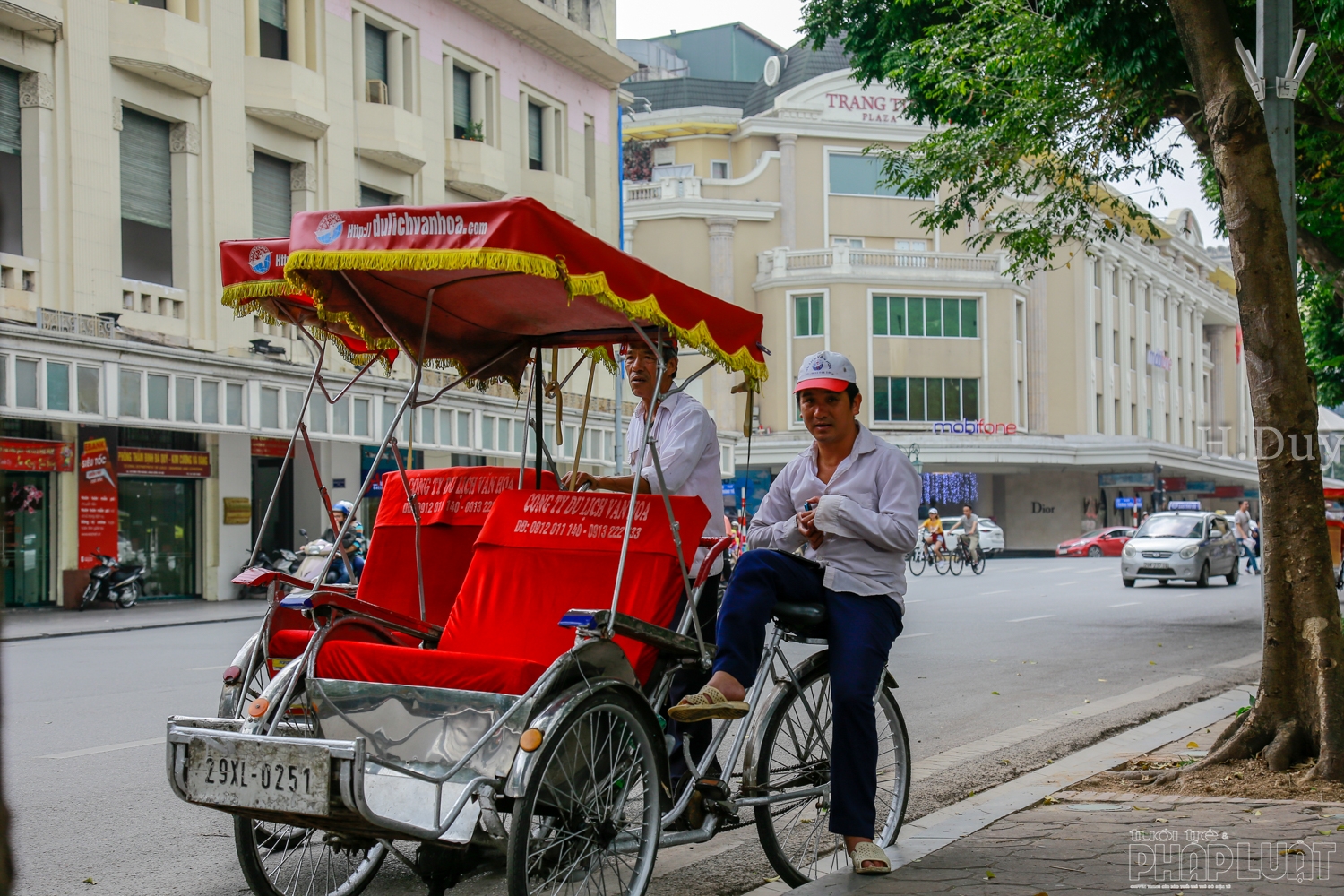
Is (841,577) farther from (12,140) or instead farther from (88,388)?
(12,140)

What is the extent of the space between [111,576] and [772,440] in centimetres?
3399

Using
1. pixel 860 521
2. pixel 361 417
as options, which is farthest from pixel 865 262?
pixel 860 521

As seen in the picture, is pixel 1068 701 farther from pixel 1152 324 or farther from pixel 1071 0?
pixel 1152 324

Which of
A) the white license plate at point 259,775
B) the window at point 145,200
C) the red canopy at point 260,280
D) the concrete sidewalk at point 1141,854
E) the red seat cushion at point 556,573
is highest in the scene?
the window at point 145,200

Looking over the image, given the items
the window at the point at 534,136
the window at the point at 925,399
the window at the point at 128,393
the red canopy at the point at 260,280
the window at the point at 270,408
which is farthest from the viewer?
the window at the point at 925,399

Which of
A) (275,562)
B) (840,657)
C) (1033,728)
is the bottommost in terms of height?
(1033,728)

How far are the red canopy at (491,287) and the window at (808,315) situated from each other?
48.1 meters

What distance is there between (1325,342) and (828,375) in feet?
68.9

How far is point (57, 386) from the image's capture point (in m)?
19.5

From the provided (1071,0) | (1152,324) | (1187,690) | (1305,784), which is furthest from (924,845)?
(1152,324)

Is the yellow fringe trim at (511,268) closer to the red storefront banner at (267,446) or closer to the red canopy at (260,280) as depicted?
the red canopy at (260,280)

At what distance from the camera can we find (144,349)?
20703 millimetres

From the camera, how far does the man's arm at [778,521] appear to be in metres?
4.68

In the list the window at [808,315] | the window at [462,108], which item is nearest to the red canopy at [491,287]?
the window at [462,108]
